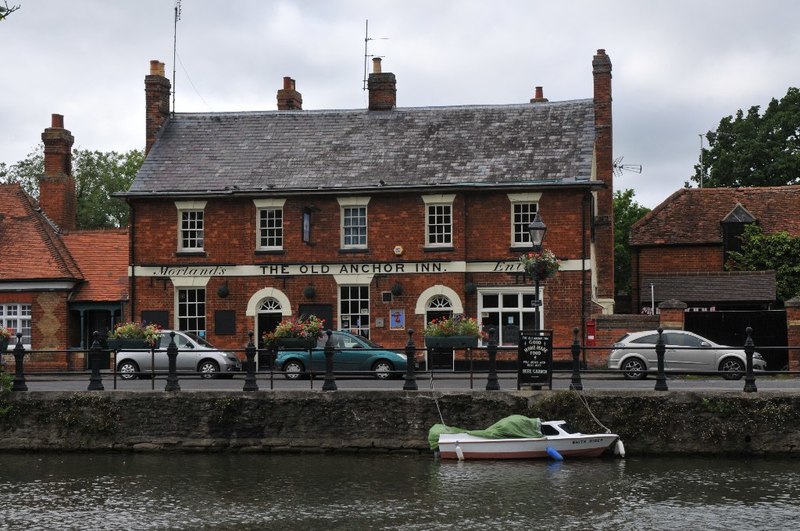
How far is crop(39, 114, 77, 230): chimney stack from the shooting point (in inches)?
1727

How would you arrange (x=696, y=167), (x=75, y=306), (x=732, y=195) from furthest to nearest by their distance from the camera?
(x=696, y=167) < (x=732, y=195) < (x=75, y=306)

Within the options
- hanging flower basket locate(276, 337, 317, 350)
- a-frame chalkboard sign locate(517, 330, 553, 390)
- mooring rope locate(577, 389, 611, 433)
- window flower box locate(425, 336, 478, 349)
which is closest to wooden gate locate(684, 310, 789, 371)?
window flower box locate(425, 336, 478, 349)

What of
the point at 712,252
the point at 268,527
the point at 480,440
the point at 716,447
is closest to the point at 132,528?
the point at 268,527

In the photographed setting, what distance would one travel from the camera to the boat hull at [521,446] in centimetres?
2266

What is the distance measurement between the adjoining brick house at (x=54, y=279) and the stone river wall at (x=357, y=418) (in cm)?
1437

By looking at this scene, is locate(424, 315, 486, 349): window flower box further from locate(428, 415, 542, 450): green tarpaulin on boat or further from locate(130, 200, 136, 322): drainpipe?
locate(130, 200, 136, 322): drainpipe

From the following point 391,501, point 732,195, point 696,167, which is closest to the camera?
point 391,501

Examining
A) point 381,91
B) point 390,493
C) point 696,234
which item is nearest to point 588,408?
point 390,493

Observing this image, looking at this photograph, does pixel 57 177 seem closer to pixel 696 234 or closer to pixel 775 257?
pixel 696 234

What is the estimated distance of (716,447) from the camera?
23.0 metres

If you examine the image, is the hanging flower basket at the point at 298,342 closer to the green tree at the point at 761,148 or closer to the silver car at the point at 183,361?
the silver car at the point at 183,361

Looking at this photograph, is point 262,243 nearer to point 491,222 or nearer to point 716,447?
point 491,222

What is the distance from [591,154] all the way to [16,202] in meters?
21.4

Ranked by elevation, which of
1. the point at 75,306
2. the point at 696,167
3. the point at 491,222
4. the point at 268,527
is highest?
the point at 696,167
